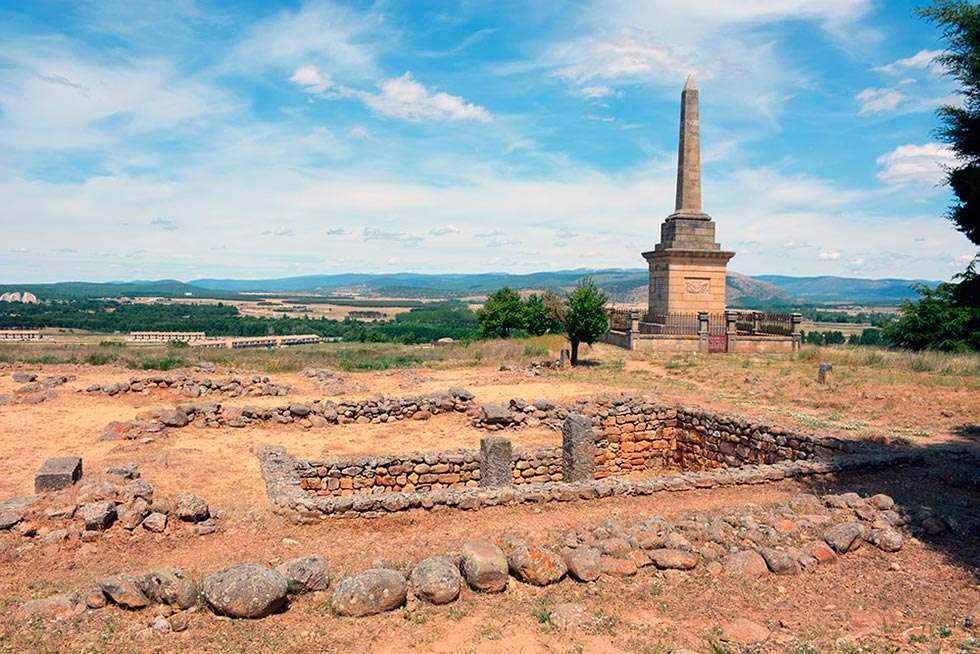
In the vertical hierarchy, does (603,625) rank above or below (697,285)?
below

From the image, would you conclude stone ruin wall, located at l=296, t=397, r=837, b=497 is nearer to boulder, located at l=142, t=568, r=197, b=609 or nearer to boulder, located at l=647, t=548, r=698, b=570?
boulder, located at l=142, t=568, r=197, b=609

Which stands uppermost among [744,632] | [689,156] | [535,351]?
[689,156]

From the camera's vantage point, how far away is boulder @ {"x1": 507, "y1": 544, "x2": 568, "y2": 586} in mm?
5770

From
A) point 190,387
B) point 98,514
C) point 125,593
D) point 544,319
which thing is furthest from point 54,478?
point 544,319

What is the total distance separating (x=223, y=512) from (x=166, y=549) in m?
1.02

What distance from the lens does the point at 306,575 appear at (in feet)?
18.0

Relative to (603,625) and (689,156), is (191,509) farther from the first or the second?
(689,156)

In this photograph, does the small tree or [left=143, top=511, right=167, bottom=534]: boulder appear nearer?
[left=143, top=511, right=167, bottom=534]: boulder

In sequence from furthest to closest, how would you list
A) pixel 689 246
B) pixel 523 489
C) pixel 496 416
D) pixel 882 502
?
1. pixel 689 246
2. pixel 496 416
3. pixel 523 489
4. pixel 882 502

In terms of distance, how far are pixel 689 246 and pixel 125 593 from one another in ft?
74.6

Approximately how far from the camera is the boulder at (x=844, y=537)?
6.66 m

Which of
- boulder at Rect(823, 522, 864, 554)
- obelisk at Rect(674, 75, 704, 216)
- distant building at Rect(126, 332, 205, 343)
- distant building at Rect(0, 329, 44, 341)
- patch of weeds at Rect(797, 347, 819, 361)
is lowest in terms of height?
distant building at Rect(126, 332, 205, 343)

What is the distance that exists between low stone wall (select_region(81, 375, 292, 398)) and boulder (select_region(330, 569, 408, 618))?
11854mm

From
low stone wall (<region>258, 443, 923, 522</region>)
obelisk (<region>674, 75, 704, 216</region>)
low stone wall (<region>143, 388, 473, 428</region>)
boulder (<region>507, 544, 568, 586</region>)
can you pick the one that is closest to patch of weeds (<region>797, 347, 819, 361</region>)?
obelisk (<region>674, 75, 704, 216</region>)
